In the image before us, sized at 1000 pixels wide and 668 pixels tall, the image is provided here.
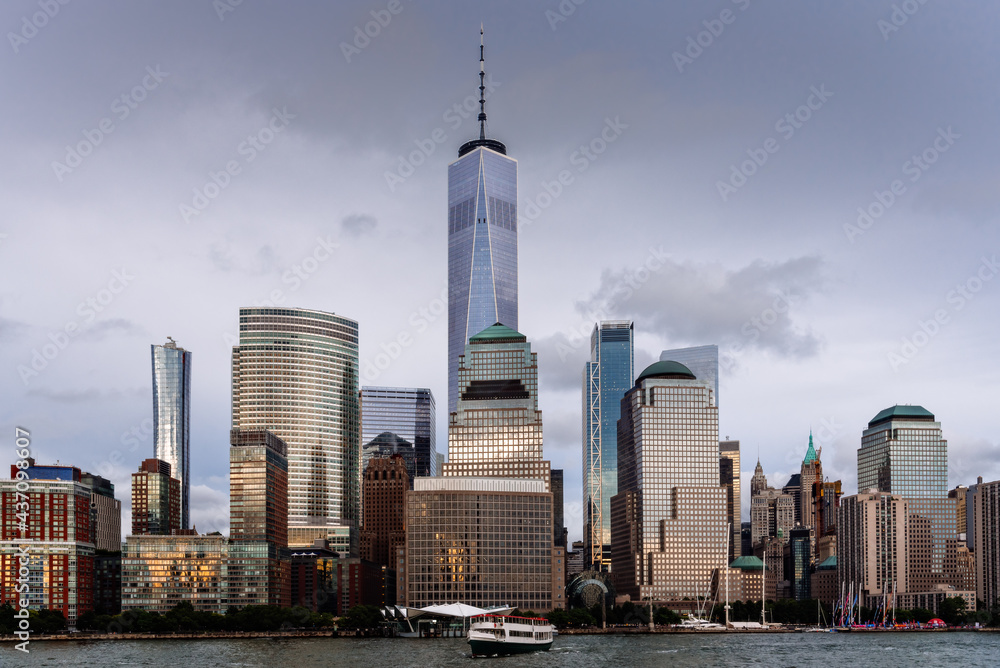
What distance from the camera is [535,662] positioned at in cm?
19512

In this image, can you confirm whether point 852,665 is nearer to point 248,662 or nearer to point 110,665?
point 248,662

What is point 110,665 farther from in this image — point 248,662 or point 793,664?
point 793,664

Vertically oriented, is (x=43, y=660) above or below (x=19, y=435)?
below

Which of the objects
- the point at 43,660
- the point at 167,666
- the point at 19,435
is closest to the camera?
the point at 19,435

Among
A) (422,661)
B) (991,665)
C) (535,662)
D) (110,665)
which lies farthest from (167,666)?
(991,665)

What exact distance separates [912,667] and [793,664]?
1907cm

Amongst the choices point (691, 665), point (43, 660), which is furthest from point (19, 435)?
point (691, 665)

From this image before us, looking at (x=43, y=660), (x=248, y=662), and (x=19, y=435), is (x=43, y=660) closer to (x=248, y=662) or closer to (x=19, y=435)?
(x=248, y=662)

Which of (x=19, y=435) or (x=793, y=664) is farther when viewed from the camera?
(x=793, y=664)

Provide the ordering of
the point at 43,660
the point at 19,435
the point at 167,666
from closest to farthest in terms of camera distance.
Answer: the point at 19,435, the point at 167,666, the point at 43,660

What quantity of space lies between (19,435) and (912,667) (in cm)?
14322

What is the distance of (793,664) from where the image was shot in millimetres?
196125

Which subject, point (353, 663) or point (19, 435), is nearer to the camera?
point (19, 435)

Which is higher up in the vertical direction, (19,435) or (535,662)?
(19,435)
